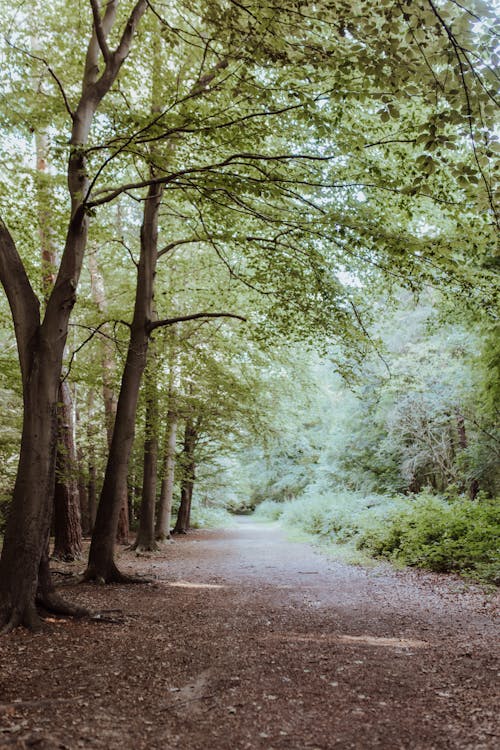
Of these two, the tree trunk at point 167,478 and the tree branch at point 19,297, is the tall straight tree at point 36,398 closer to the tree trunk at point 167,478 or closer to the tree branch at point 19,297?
the tree branch at point 19,297

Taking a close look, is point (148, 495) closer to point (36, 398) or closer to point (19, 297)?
point (36, 398)

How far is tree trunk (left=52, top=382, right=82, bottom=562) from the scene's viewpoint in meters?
11.0

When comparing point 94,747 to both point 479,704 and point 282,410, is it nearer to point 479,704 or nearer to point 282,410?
point 479,704

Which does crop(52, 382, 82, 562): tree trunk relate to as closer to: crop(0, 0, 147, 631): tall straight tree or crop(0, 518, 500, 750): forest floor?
crop(0, 518, 500, 750): forest floor

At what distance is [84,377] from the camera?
11.9 m

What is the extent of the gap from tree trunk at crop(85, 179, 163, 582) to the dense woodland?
0.04 m

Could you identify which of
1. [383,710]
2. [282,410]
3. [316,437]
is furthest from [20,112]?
[316,437]

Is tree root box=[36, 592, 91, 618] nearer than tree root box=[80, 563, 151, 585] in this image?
Yes

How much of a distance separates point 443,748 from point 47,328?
5.42 metres

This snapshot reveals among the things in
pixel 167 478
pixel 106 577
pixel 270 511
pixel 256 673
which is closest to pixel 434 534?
pixel 106 577

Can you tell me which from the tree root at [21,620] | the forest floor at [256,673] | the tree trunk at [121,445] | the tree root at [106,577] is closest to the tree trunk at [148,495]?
the tree trunk at [121,445]

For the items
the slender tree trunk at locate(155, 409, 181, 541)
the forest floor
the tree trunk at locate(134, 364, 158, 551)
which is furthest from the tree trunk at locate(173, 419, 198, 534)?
the forest floor

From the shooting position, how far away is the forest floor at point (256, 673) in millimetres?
3377

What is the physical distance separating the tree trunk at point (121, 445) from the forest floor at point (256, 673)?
1.98ft
